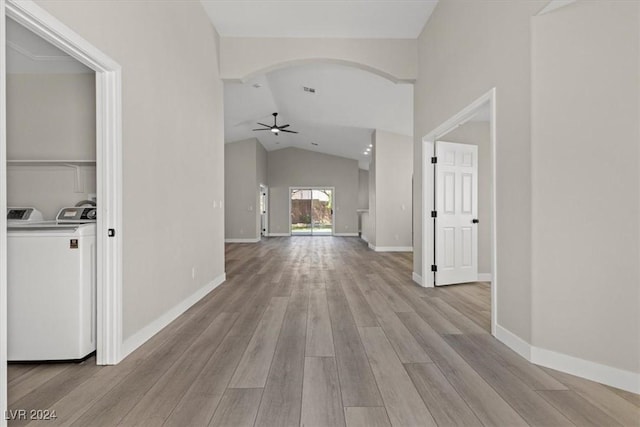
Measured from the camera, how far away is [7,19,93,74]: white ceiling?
2725 millimetres

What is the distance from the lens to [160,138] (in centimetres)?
317

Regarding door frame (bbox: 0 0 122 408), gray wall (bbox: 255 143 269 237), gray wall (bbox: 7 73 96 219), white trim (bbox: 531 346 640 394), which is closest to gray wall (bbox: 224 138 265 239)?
gray wall (bbox: 255 143 269 237)

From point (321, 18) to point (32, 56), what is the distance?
3.11 meters

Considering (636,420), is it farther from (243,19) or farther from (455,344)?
(243,19)

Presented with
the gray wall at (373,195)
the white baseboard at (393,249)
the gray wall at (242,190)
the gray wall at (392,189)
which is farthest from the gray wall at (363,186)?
the white baseboard at (393,249)

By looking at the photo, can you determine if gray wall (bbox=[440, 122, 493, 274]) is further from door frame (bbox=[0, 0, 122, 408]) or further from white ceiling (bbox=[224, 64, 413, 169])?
door frame (bbox=[0, 0, 122, 408])

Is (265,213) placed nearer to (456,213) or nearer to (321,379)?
(456,213)

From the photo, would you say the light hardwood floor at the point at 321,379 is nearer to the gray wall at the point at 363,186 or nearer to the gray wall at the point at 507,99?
the gray wall at the point at 507,99

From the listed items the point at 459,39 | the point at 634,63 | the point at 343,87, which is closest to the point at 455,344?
the point at 634,63

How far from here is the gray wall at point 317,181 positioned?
1436 centimetres

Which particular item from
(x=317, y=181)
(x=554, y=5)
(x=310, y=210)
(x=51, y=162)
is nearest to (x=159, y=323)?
(x=51, y=162)

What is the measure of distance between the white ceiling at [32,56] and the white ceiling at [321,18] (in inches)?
74.5

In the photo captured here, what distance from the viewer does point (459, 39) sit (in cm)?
361

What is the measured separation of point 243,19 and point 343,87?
2.71 meters
